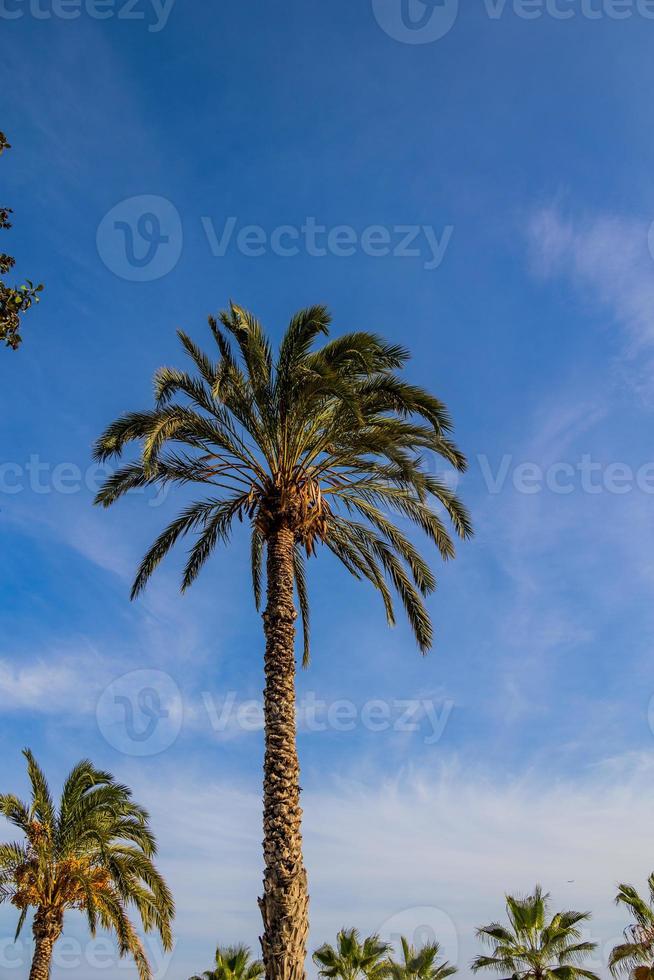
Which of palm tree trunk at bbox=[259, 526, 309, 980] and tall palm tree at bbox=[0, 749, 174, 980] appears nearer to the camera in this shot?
palm tree trunk at bbox=[259, 526, 309, 980]

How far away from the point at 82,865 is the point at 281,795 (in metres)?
12.5

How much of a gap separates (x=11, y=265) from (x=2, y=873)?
67.9ft

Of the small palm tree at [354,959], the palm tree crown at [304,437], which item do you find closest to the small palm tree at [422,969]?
the small palm tree at [354,959]

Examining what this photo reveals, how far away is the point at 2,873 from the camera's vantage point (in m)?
21.6

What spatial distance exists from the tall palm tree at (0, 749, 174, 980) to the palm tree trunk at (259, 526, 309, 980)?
10.6 meters

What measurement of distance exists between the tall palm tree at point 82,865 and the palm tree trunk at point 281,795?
10578 mm

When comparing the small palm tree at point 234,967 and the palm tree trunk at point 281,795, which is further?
the small palm tree at point 234,967

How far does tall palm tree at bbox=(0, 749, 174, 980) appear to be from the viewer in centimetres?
2145

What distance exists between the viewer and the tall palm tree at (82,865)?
21.5 metres

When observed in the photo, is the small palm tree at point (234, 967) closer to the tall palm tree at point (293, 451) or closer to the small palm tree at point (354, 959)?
the small palm tree at point (354, 959)

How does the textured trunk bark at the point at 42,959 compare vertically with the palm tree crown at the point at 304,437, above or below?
below

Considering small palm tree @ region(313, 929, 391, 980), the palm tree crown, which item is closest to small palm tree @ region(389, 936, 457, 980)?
small palm tree @ region(313, 929, 391, 980)

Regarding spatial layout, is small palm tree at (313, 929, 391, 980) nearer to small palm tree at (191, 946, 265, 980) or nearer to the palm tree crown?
small palm tree at (191, 946, 265, 980)

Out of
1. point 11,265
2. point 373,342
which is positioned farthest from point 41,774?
point 11,265
